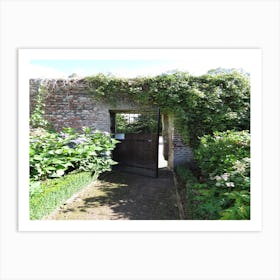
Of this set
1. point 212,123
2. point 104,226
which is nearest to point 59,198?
point 104,226

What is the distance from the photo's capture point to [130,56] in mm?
3404

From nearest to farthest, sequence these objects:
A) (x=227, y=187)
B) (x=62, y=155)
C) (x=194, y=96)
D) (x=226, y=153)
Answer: (x=227, y=187) < (x=226, y=153) < (x=62, y=155) < (x=194, y=96)

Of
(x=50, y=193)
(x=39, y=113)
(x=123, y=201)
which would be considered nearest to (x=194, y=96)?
(x=123, y=201)

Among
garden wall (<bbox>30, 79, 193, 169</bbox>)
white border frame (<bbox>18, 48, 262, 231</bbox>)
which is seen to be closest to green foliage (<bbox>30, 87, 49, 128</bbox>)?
garden wall (<bbox>30, 79, 193, 169</bbox>)

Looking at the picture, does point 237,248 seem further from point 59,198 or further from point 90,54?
point 90,54

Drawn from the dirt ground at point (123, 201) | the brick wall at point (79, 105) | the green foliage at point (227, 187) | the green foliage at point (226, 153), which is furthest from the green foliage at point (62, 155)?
the green foliage at point (226, 153)

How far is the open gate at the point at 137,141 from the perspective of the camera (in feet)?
21.7

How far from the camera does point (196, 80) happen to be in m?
6.78

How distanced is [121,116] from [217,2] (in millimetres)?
5537

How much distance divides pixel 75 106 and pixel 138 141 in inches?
81.8

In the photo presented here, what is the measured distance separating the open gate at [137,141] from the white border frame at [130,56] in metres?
3.10

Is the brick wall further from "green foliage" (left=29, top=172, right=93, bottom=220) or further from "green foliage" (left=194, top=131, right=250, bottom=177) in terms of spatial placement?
"green foliage" (left=194, top=131, right=250, bottom=177)

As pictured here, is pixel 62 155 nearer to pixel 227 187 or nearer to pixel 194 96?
pixel 227 187

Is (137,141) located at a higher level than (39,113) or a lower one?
lower
